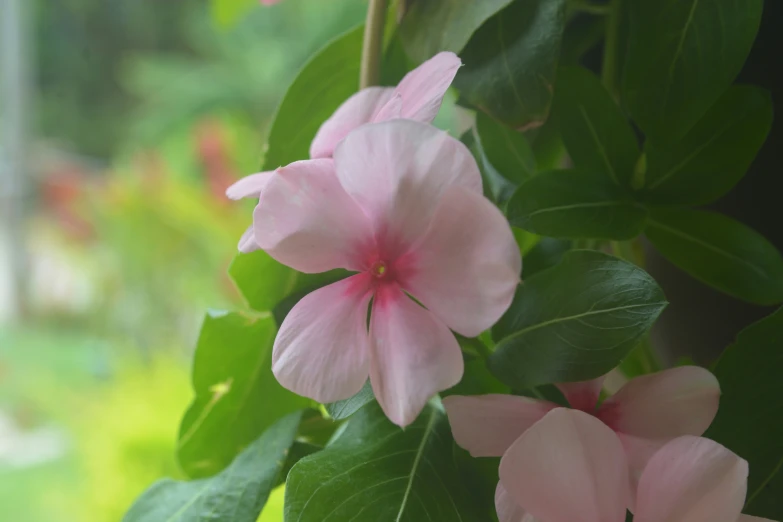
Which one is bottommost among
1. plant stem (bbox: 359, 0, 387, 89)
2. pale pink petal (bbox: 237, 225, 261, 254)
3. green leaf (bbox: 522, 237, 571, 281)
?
green leaf (bbox: 522, 237, 571, 281)

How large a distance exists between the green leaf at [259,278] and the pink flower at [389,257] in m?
0.10

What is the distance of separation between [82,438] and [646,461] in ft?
4.00

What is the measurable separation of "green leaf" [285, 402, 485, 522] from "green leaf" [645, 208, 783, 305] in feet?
0.42

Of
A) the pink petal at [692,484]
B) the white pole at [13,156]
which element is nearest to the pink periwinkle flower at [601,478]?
the pink petal at [692,484]

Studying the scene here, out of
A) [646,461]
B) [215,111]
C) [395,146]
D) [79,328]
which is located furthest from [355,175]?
[79,328]

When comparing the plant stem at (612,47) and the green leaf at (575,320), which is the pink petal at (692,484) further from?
the plant stem at (612,47)

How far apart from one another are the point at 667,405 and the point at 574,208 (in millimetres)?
78

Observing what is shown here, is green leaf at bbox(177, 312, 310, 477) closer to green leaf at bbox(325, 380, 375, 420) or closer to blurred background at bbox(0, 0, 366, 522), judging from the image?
green leaf at bbox(325, 380, 375, 420)

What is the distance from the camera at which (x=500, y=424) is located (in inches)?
8.4

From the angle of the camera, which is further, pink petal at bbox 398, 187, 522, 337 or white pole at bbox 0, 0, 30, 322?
white pole at bbox 0, 0, 30, 322

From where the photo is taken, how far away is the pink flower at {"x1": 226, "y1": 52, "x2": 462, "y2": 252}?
0.67 ft

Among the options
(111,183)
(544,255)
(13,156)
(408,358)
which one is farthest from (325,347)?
(13,156)

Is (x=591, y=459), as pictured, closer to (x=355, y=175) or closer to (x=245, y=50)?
(x=355, y=175)

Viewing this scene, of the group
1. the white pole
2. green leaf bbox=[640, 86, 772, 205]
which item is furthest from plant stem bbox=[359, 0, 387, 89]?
the white pole
